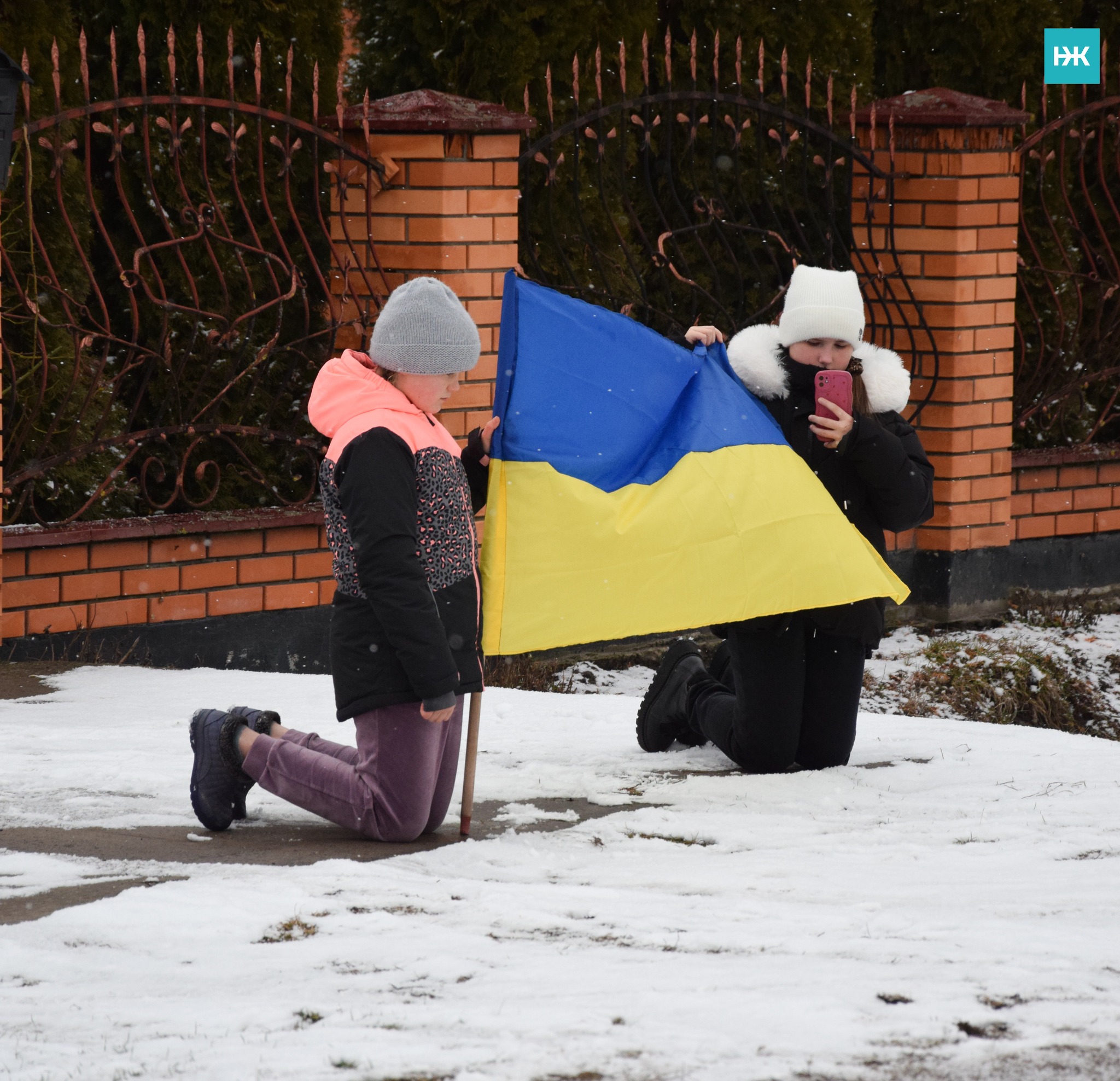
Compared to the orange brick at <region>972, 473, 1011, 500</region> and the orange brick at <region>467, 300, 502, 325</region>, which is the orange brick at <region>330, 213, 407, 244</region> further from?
the orange brick at <region>972, 473, 1011, 500</region>

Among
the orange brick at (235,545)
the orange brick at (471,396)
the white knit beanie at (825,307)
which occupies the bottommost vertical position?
the orange brick at (235,545)

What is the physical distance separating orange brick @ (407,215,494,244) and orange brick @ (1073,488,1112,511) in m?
3.35

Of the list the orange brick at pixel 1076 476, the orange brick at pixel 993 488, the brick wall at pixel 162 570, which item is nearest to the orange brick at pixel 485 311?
the brick wall at pixel 162 570

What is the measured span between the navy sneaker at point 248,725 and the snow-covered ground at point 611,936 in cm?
13

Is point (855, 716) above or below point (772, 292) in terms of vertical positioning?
below

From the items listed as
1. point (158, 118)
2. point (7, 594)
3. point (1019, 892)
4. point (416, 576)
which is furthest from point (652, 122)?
point (1019, 892)

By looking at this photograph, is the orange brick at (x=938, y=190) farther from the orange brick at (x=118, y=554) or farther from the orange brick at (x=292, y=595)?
the orange brick at (x=118, y=554)

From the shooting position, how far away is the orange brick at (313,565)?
19.5 ft

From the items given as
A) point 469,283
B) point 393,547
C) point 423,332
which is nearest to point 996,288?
point 469,283

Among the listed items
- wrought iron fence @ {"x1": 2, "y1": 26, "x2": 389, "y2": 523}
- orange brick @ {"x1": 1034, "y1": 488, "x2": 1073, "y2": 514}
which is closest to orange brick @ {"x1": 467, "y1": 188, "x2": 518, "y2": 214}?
wrought iron fence @ {"x1": 2, "y1": 26, "x2": 389, "y2": 523}

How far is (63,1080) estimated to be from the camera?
217 centimetres

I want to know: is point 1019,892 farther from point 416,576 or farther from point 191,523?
point 191,523

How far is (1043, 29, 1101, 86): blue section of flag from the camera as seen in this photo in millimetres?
8266

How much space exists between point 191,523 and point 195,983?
10.7 feet
